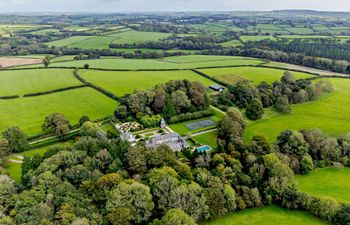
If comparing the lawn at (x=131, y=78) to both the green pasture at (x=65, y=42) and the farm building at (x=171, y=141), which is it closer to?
the farm building at (x=171, y=141)

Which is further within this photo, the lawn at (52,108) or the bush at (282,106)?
the bush at (282,106)

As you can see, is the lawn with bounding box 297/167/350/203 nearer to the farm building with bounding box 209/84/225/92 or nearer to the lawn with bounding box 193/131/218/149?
the lawn with bounding box 193/131/218/149

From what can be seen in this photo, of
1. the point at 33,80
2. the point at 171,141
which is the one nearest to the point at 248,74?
the point at 171,141

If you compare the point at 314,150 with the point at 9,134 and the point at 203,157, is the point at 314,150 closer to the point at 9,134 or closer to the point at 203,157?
the point at 203,157

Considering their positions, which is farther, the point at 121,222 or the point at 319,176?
the point at 319,176

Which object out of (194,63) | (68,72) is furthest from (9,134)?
(194,63)

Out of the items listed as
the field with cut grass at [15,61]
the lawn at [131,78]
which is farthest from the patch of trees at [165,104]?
the field with cut grass at [15,61]
